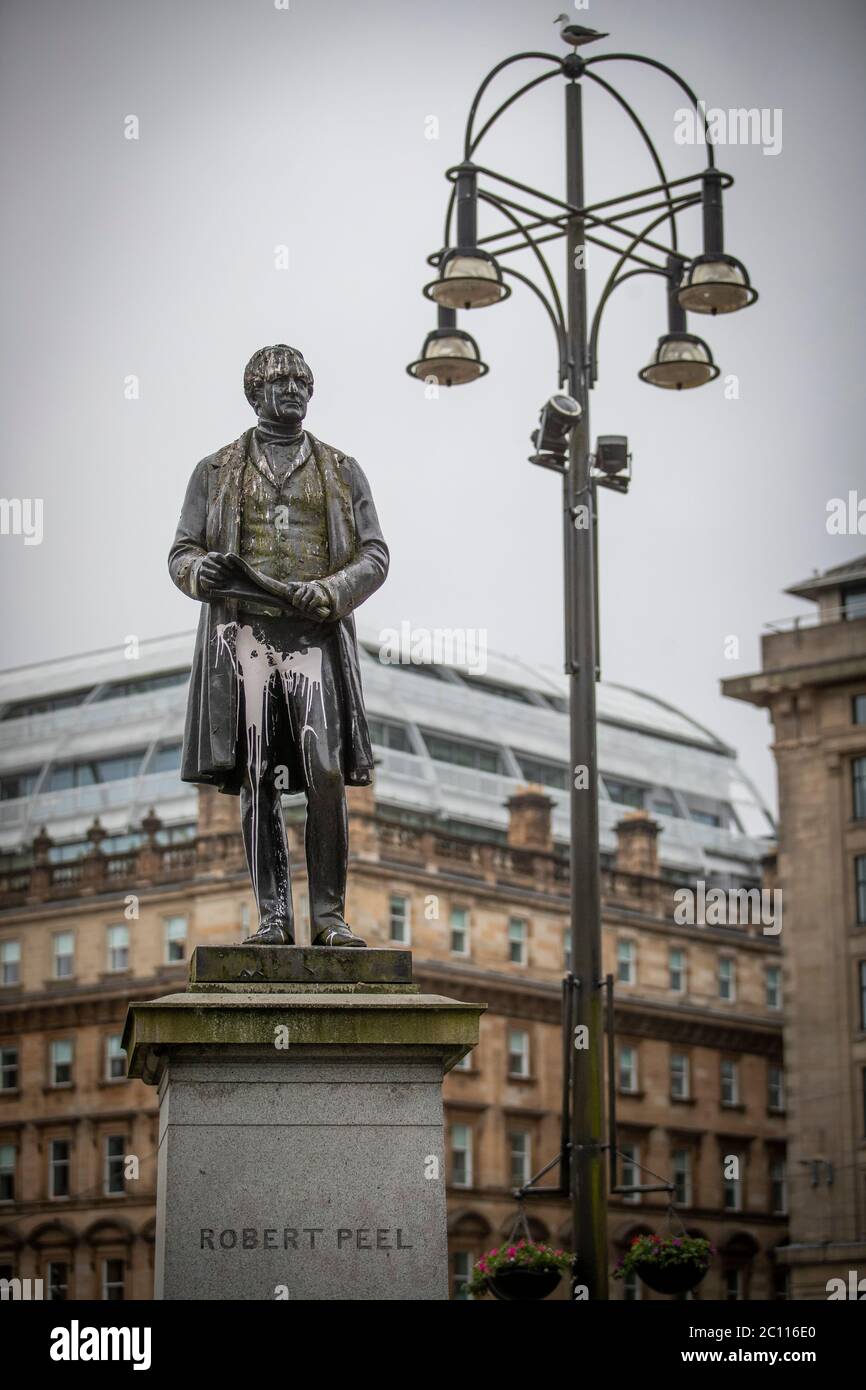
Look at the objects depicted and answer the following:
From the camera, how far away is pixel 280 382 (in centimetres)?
1169

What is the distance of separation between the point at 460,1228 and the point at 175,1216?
7502 centimetres

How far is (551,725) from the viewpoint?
103 meters

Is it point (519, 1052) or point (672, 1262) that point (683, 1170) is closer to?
point (519, 1052)

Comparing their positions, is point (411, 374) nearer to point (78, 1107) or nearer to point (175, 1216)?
point (175, 1216)

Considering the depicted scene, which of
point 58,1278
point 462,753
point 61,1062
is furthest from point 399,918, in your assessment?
point 58,1278

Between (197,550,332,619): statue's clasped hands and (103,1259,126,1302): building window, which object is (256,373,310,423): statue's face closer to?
(197,550,332,619): statue's clasped hands

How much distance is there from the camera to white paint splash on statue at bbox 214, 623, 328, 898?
11.4 m

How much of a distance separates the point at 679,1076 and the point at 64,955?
939 inches

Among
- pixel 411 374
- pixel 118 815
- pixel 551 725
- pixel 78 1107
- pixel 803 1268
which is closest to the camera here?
pixel 411 374

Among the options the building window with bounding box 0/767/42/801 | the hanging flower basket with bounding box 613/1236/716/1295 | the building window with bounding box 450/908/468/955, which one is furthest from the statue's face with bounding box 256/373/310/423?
the building window with bounding box 0/767/42/801

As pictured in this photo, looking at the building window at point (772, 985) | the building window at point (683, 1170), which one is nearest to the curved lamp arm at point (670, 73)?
the building window at point (683, 1170)

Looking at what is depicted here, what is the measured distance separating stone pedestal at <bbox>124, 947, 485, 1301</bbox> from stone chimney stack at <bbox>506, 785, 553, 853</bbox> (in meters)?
80.9

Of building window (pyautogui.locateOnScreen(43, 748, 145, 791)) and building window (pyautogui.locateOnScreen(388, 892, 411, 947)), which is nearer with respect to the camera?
building window (pyautogui.locateOnScreen(388, 892, 411, 947))
